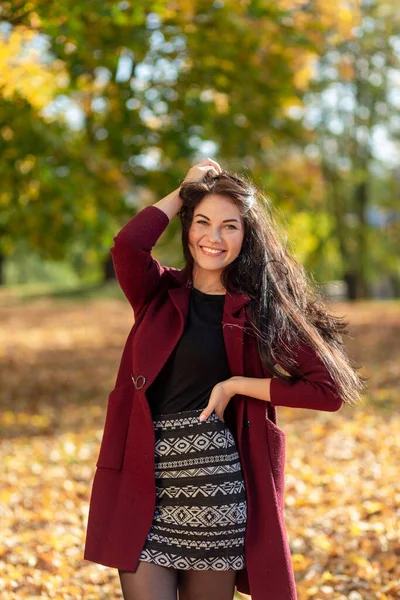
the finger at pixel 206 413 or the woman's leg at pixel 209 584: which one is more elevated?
the finger at pixel 206 413

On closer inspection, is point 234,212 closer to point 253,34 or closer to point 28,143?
point 28,143

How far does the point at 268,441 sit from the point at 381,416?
6540mm

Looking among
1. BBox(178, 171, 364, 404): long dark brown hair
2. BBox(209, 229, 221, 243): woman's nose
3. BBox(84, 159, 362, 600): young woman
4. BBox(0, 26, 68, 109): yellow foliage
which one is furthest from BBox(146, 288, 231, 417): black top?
BBox(0, 26, 68, 109): yellow foliage

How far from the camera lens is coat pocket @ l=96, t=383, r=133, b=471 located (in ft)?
9.29

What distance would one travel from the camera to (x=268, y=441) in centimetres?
281

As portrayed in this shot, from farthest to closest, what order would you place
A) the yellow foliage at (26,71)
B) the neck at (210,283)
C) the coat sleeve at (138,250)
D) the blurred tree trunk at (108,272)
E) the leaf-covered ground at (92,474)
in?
the blurred tree trunk at (108,272), the yellow foliage at (26,71), the leaf-covered ground at (92,474), the neck at (210,283), the coat sleeve at (138,250)

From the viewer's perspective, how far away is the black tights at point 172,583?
2.71 meters

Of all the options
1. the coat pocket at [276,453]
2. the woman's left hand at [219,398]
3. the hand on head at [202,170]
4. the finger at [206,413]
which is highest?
the hand on head at [202,170]

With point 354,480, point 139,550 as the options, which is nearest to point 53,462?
point 354,480

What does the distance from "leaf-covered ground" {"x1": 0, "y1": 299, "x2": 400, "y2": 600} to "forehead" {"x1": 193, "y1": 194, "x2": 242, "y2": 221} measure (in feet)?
8.16

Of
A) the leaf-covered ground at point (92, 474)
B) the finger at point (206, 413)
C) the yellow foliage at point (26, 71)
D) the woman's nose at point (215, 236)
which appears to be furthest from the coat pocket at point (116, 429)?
the yellow foliage at point (26, 71)

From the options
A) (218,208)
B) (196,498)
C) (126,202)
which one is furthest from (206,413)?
(126,202)

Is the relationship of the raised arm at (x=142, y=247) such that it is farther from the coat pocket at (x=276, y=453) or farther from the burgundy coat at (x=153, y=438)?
the coat pocket at (x=276, y=453)

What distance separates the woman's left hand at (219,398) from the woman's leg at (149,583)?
516 millimetres
